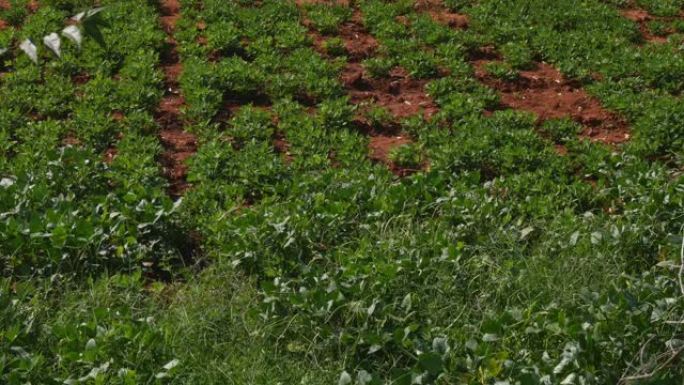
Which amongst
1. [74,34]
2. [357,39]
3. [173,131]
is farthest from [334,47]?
[74,34]

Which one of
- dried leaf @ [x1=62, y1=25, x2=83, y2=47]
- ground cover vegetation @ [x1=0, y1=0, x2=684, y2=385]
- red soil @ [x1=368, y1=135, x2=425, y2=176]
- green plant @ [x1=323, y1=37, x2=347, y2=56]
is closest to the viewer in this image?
dried leaf @ [x1=62, y1=25, x2=83, y2=47]

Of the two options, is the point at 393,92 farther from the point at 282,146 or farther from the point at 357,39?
the point at 282,146

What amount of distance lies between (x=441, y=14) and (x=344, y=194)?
3.57m

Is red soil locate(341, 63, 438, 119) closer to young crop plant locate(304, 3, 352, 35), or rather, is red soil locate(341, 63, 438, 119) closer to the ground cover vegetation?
the ground cover vegetation

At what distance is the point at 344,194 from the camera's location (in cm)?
562

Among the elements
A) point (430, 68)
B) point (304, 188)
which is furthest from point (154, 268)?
point (430, 68)

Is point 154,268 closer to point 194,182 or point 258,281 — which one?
point 258,281

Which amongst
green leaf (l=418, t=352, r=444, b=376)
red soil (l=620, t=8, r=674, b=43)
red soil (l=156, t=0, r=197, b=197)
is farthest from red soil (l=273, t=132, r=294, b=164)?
red soil (l=620, t=8, r=674, b=43)

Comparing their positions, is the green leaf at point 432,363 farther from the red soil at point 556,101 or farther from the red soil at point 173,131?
the red soil at point 556,101

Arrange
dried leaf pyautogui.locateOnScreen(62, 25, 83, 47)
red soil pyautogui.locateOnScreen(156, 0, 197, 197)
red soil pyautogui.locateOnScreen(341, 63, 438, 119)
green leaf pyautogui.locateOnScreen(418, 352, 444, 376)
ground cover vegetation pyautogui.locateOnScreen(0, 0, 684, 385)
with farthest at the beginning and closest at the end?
red soil pyautogui.locateOnScreen(341, 63, 438, 119) < red soil pyautogui.locateOnScreen(156, 0, 197, 197) < ground cover vegetation pyautogui.locateOnScreen(0, 0, 684, 385) < green leaf pyautogui.locateOnScreen(418, 352, 444, 376) < dried leaf pyautogui.locateOnScreen(62, 25, 83, 47)

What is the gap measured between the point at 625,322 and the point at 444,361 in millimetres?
785

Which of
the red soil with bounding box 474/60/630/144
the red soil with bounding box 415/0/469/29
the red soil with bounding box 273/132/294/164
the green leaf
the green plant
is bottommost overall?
the red soil with bounding box 474/60/630/144

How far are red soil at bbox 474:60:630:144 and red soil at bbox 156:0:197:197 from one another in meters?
2.17

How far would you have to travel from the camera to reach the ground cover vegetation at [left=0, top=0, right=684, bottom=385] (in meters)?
4.40
